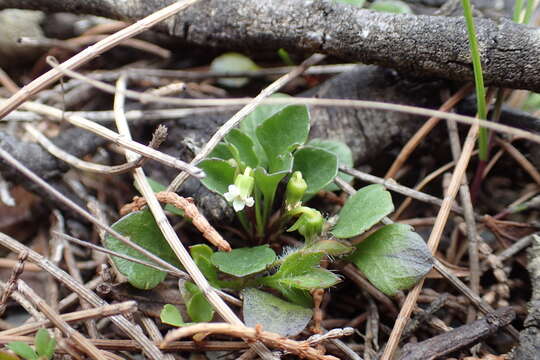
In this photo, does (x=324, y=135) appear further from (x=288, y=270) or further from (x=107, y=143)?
(x=107, y=143)

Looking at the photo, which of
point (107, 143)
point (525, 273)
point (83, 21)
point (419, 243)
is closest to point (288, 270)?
point (419, 243)

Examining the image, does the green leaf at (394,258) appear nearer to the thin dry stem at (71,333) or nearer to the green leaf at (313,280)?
the green leaf at (313,280)

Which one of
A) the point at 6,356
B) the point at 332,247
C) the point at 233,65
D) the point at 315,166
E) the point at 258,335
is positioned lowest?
the point at 6,356

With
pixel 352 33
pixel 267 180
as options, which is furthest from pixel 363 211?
pixel 352 33

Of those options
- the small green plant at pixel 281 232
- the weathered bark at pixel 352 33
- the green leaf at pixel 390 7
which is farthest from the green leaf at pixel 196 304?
the green leaf at pixel 390 7

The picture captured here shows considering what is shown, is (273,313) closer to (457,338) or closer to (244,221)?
(244,221)
